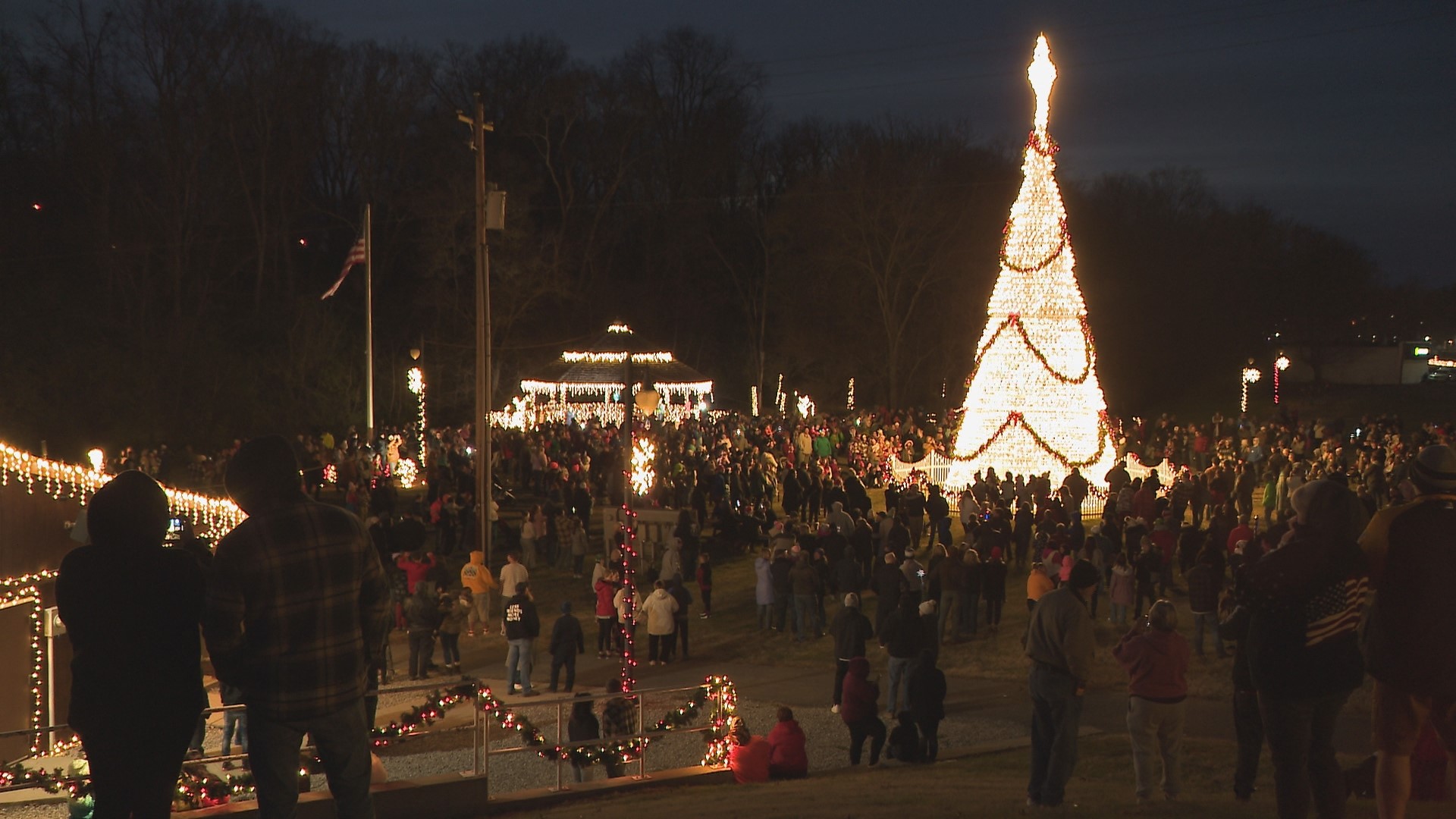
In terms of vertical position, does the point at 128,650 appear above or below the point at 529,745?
above

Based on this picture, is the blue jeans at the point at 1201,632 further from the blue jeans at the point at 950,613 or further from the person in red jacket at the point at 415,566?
the person in red jacket at the point at 415,566

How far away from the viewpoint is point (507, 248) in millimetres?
47125

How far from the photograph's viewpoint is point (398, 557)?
19.9 metres

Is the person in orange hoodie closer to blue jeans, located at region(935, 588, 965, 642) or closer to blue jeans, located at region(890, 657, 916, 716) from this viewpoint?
blue jeans, located at region(935, 588, 965, 642)

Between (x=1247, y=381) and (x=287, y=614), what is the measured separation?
5871 cm

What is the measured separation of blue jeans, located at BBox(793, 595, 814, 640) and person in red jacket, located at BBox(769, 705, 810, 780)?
789 centimetres

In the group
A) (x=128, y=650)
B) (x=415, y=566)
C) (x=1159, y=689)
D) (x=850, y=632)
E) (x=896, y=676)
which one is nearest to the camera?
(x=128, y=650)

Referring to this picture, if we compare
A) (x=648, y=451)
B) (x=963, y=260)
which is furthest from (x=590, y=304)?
(x=648, y=451)

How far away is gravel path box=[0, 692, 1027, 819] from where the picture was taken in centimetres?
1227

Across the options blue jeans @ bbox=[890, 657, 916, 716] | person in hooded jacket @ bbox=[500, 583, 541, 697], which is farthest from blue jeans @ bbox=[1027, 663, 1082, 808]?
person in hooded jacket @ bbox=[500, 583, 541, 697]

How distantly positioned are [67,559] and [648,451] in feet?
74.6

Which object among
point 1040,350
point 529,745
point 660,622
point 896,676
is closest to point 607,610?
point 660,622

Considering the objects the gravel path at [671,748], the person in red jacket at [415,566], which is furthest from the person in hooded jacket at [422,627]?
the gravel path at [671,748]

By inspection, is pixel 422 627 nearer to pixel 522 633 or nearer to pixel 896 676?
pixel 522 633
